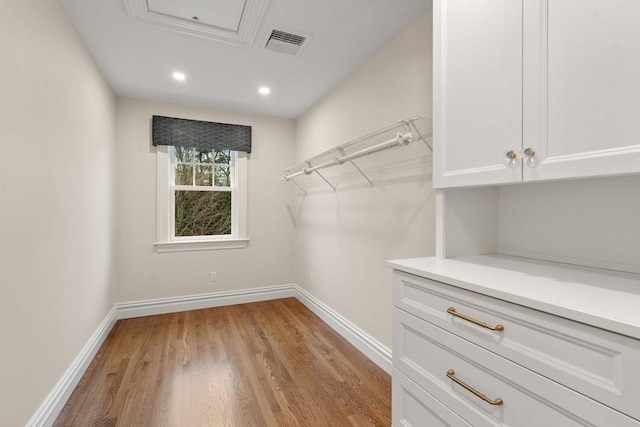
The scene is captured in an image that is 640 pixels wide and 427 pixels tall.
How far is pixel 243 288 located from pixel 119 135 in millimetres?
2262

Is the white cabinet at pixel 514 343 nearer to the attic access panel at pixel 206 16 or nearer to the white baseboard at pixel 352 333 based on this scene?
the white baseboard at pixel 352 333

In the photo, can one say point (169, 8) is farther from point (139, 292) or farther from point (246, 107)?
point (139, 292)

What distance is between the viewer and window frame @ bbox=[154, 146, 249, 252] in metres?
3.46

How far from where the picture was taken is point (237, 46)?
2.30m

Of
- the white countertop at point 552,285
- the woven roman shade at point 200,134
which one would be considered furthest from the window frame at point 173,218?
the white countertop at point 552,285

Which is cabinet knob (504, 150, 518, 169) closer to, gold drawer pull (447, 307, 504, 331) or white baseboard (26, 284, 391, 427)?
gold drawer pull (447, 307, 504, 331)

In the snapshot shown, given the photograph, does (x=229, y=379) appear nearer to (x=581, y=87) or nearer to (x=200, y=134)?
(x=581, y=87)

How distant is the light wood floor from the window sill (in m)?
0.85

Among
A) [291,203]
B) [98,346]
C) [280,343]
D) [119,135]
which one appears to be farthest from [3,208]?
[291,203]

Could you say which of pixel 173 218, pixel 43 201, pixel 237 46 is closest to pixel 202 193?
pixel 173 218

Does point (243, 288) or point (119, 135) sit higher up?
point (119, 135)

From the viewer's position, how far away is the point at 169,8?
1.87 metres

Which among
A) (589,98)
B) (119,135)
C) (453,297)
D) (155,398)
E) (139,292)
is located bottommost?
(155,398)

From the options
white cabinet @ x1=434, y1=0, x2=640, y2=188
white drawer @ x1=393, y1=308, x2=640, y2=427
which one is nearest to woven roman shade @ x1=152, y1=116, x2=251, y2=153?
white cabinet @ x1=434, y1=0, x2=640, y2=188
